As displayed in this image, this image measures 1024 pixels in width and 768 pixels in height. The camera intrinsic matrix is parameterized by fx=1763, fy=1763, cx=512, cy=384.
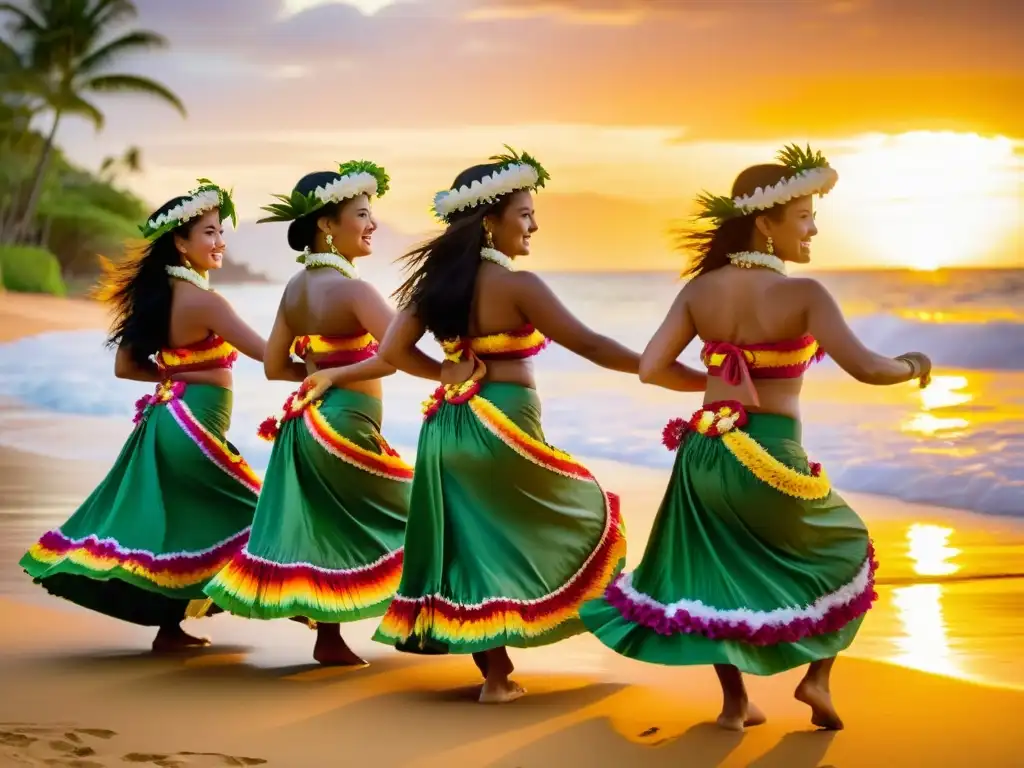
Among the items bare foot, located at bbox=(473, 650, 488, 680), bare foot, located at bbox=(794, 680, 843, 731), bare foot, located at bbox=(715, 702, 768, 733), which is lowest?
bare foot, located at bbox=(473, 650, 488, 680)

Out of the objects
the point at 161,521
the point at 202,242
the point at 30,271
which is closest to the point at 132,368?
the point at 202,242

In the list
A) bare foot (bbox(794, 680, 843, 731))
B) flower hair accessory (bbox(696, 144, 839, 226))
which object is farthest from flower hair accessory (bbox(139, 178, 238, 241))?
bare foot (bbox(794, 680, 843, 731))

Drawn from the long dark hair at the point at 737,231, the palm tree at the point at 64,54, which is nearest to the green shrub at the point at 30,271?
the palm tree at the point at 64,54

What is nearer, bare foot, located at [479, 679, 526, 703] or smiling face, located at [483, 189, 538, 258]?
bare foot, located at [479, 679, 526, 703]

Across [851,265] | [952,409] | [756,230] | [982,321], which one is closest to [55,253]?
[851,265]

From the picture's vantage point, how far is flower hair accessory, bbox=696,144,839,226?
4504mm

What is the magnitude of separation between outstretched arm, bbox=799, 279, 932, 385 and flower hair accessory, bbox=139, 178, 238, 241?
2378 millimetres

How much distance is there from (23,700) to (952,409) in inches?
412

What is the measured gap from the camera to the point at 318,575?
5.33 metres

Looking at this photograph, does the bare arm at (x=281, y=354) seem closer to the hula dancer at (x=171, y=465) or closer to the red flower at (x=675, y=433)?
the hula dancer at (x=171, y=465)

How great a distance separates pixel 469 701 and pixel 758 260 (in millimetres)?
1474

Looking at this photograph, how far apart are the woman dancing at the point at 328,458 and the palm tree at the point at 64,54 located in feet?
72.8

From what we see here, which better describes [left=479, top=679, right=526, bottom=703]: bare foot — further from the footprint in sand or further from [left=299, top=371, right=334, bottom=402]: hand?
[left=299, top=371, right=334, bottom=402]: hand

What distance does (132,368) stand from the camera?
6004mm
